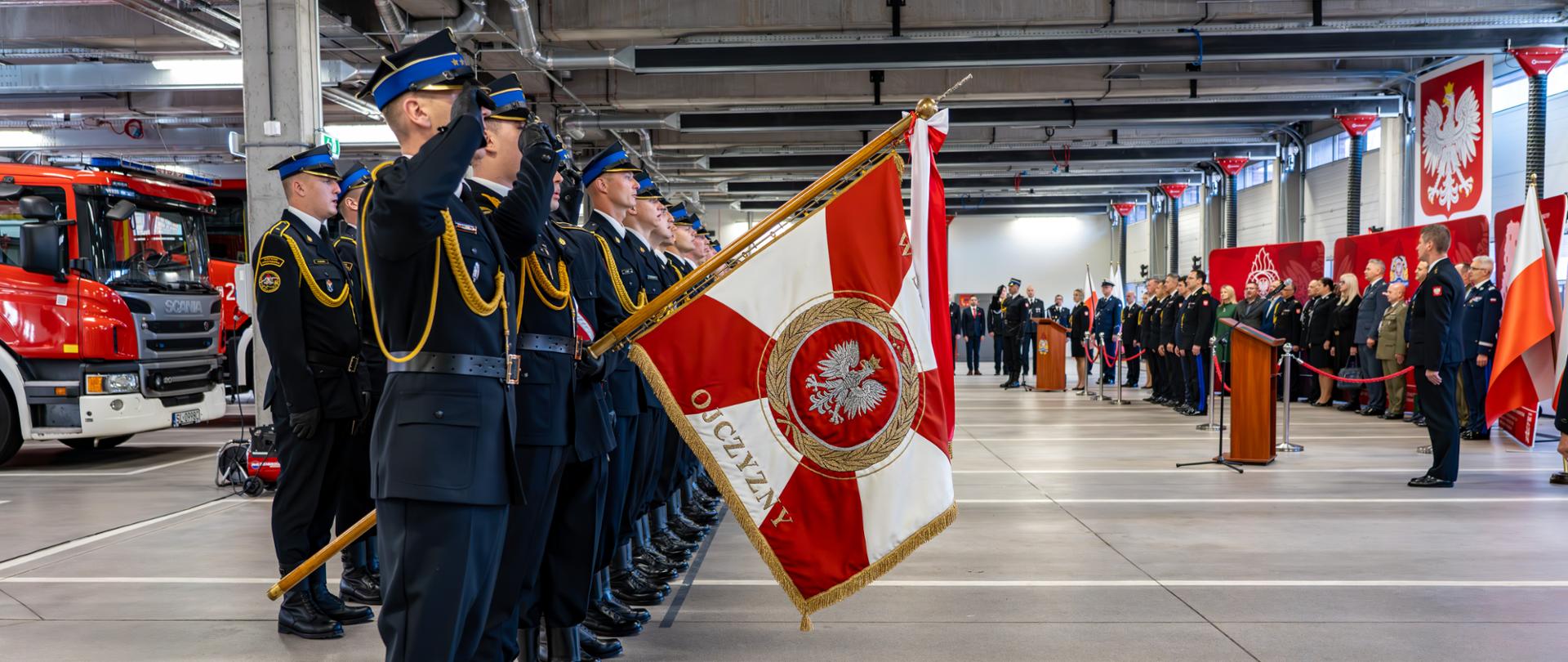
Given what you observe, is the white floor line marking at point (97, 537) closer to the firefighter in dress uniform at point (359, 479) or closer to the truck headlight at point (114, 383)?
the firefighter in dress uniform at point (359, 479)

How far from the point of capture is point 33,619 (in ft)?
13.3

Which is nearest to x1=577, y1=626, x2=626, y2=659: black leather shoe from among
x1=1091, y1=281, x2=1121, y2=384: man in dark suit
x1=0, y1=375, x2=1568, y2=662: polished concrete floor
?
x1=0, y1=375, x2=1568, y2=662: polished concrete floor

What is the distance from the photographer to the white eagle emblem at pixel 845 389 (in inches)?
122

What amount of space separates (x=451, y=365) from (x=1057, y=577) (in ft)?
10.3

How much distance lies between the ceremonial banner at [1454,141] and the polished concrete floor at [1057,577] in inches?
186

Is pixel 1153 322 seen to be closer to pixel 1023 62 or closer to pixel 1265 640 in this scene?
pixel 1023 62

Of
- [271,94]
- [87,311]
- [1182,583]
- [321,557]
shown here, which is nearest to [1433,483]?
[1182,583]

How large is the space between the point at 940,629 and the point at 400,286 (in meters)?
2.35

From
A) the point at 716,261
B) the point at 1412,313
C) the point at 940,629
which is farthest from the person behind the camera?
the point at 1412,313

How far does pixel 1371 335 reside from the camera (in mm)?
12344

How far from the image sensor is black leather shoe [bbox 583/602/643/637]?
3.74m

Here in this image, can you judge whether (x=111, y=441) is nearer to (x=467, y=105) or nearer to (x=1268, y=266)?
(x=467, y=105)

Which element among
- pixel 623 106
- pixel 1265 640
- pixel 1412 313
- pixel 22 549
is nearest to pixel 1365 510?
pixel 1412 313

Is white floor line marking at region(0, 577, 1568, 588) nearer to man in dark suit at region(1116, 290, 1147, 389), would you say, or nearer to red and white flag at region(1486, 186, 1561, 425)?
red and white flag at region(1486, 186, 1561, 425)
